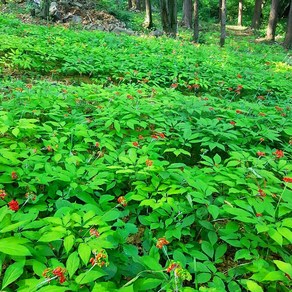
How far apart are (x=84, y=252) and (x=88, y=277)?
15cm

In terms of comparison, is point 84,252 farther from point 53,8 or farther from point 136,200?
point 53,8

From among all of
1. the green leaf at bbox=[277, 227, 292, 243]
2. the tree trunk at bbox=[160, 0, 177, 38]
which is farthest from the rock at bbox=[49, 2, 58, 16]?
the green leaf at bbox=[277, 227, 292, 243]

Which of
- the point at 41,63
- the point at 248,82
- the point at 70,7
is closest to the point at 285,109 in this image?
the point at 248,82

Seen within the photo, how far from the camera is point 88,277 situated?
144 cm

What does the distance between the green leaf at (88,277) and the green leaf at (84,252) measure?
0.06 m

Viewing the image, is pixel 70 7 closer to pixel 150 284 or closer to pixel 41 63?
pixel 41 63

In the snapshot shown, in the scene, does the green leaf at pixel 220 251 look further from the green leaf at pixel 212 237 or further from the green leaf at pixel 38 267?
the green leaf at pixel 38 267

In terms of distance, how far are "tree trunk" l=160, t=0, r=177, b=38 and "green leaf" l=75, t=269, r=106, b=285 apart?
1418 cm

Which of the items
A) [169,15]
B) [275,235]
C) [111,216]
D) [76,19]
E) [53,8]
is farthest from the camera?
[76,19]

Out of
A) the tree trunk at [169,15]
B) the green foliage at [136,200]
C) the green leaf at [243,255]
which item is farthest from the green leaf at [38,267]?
the tree trunk at [169,15]

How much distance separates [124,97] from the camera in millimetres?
4230

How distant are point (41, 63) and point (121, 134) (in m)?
4.23

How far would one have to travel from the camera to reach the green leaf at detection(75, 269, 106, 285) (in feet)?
4.62

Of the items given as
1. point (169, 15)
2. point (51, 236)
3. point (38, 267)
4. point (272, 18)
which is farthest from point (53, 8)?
point (38, 267)
